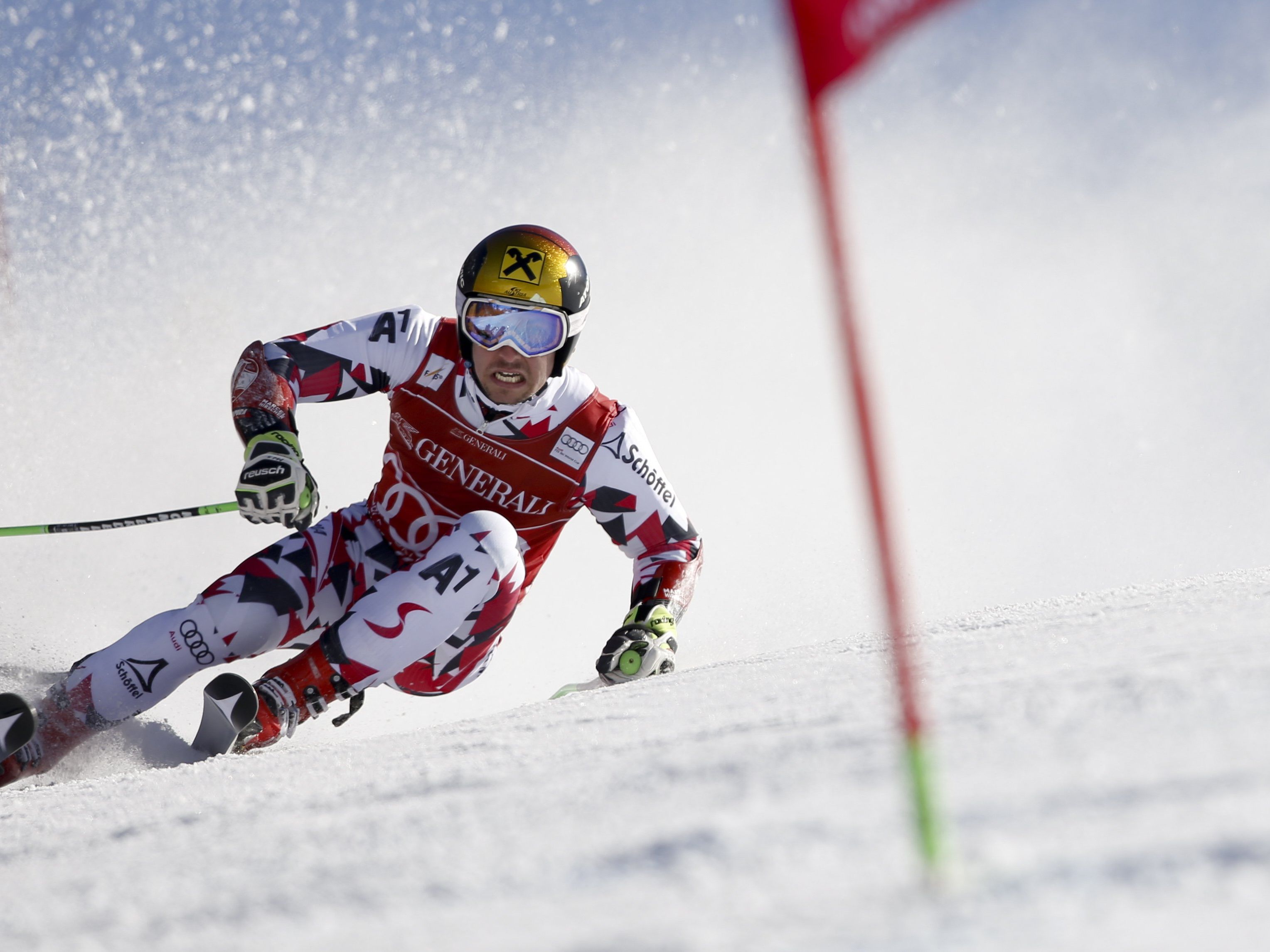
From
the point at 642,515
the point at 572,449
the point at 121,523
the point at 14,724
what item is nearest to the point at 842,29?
the point at 572,449

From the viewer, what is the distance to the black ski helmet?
2.66 meters

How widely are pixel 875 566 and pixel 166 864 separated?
0.89 m

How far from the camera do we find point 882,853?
0.86m

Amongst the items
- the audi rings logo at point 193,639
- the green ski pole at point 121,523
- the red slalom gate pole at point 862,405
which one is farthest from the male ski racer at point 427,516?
the red slalom gate pole at point 862,405

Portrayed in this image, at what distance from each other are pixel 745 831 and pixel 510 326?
1936mm

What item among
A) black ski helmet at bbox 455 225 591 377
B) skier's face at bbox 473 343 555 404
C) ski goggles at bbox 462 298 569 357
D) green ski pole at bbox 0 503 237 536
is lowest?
green ski pole at bbox 0 503 237 536

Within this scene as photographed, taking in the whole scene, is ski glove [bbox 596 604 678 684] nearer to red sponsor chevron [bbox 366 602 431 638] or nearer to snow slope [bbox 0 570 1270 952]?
red sponsor chevron [bbox 366 602 431 638]

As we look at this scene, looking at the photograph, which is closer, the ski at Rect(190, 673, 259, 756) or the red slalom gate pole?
the red slalom gate pole

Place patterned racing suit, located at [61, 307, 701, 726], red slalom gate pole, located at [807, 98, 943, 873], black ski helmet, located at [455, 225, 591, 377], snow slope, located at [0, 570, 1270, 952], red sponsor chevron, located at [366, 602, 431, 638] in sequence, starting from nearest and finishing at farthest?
snow slope, located at [0, 570, 1270, 952]
red slalom gate pole, located at [807, 98, 943, 873]
red sponsor chevron, located at [366, 602, 431, 638]
patterned racing suit, located at [61, 307, 701, 726]
black ski helmet, located at [455, 225, 591, 377]

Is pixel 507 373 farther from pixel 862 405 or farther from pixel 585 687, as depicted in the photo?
pixel 862 405

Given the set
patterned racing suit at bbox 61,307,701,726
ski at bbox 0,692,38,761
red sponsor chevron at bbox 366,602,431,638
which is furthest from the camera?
patterned racing suit at bbox 61,307,701,726

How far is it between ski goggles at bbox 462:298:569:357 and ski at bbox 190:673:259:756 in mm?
1067

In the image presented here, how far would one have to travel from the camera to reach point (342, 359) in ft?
9.05

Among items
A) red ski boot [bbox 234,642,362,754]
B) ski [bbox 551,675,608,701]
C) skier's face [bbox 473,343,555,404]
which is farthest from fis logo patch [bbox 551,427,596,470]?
red ski boot [bbox 234,642,362,754]
